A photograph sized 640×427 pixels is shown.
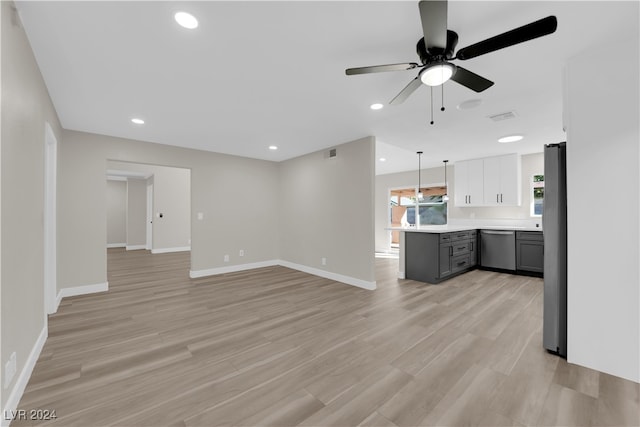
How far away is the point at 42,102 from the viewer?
2445 millimetres

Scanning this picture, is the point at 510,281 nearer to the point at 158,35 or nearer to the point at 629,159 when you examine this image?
the point at 629,159

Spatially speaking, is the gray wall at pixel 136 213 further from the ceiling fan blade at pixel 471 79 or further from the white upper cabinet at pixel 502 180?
the white upper cabinet at pixel 502 180

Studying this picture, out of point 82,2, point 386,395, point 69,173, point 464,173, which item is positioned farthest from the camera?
point 464,173

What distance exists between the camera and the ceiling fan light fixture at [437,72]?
1718 millimetres

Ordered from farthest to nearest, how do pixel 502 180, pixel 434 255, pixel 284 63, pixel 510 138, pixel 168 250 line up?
pixel 168 250 < pixel 502 180 < pixel 434 255 < pixel 510 138 < pixel 284 63

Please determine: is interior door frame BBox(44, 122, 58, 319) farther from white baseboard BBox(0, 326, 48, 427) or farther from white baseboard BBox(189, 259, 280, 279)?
white baseboard BBox(189, 259, 280, 279)

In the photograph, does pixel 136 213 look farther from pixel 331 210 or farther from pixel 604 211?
pixel 604 211

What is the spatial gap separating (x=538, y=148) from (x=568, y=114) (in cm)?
374

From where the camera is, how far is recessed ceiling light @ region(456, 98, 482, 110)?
9.65 ft

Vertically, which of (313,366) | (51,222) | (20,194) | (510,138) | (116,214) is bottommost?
(313,366)

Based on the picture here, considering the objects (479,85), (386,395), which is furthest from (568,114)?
(386,395)

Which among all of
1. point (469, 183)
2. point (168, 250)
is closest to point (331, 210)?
point (469, 183)

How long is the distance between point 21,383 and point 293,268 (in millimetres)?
4283

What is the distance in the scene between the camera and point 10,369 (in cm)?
154
